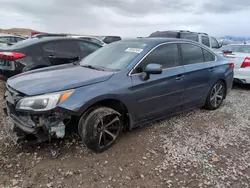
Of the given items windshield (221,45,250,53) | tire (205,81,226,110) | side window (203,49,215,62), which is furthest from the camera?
windshield (221,45,250,53)

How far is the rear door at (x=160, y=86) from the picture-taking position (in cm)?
351

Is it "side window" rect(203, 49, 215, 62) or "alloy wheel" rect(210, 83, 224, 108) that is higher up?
"side window" rect(203, 49, 215, 62)

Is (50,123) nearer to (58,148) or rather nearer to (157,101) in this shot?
(58,148)

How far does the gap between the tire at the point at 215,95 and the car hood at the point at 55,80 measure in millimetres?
2581

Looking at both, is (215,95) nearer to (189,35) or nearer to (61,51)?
(61,51)

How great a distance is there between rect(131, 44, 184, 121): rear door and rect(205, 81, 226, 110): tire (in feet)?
3.56

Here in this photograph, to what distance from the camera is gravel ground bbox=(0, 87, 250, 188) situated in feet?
8.75

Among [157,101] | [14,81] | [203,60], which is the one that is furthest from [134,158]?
[203,60]

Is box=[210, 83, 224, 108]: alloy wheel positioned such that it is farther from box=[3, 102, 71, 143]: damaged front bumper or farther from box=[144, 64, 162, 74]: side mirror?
box=[3, 102, 71, 143]: damaged front bumper

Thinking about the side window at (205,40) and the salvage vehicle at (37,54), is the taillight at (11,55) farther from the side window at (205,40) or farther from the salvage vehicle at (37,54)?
the side window at (205,40)

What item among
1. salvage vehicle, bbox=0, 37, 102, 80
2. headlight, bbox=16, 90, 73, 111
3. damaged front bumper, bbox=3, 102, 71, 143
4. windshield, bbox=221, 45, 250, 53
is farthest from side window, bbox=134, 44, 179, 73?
windshield, bbox=221, 45, 250, 53

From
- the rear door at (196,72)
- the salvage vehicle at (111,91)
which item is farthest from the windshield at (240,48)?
the salvage vehicle at (111,91)

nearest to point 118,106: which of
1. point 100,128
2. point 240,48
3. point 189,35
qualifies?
point 100,128

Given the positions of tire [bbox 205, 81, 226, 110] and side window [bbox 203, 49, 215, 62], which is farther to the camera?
tire [bbox 205, 81, 226, 110]
